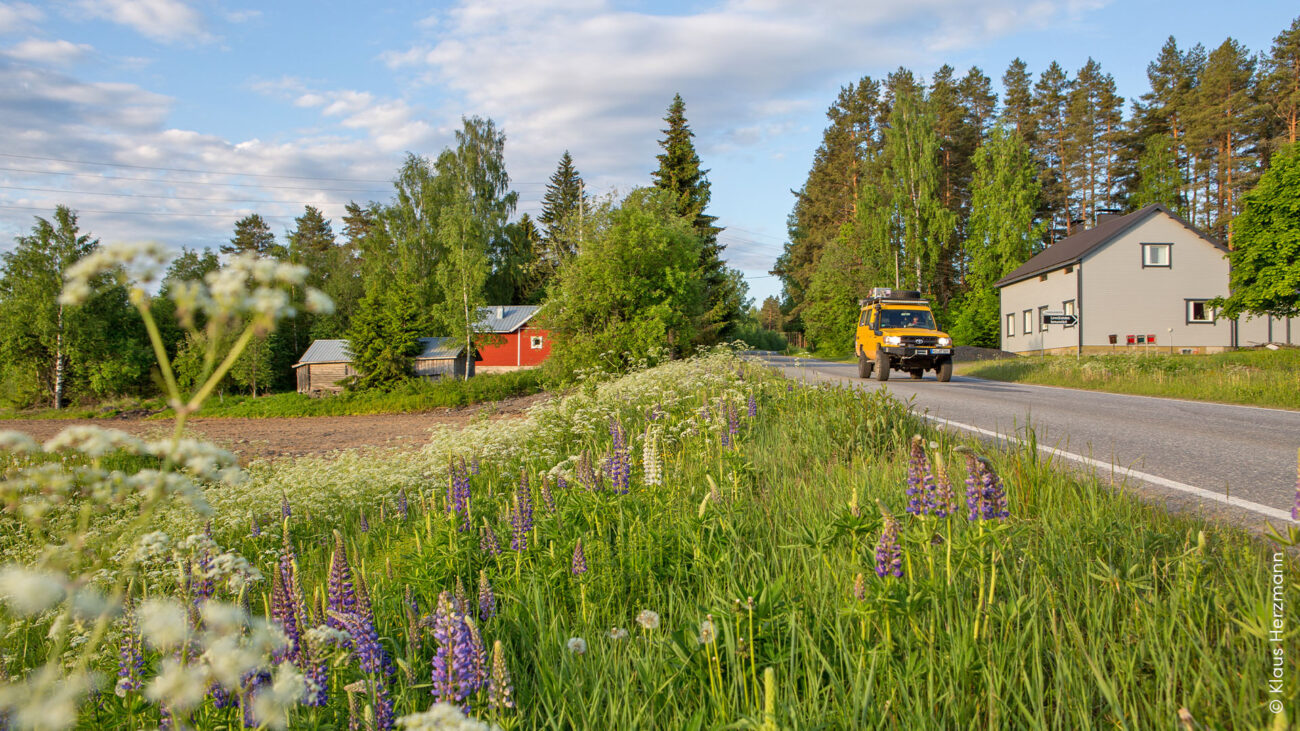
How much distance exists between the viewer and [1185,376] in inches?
635

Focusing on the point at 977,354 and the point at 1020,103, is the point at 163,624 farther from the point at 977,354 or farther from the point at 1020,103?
the point at 1020,103

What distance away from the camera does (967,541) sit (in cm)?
278

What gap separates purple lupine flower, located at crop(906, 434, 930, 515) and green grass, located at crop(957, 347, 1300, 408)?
12817 millimetres

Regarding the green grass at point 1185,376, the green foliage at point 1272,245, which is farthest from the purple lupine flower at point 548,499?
the green foliage at point 1272,245

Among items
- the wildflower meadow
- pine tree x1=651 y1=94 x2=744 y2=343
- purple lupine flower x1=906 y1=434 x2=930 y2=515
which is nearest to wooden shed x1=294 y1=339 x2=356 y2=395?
pine tree x1=651 y1=94 x2=744 y2=343

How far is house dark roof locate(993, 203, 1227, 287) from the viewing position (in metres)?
34.1

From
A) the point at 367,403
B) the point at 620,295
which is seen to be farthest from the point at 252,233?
the point at 620,295

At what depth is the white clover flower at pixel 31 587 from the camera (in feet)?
2.92

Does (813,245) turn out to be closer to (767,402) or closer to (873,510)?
(767,402)

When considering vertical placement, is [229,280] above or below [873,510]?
above

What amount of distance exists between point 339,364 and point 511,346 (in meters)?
12.3

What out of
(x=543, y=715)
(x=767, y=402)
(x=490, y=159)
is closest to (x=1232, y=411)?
(x=767, y=402)

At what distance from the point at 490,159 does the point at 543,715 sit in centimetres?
5020

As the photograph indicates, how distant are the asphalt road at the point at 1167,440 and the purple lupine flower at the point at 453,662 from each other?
12.6ft
